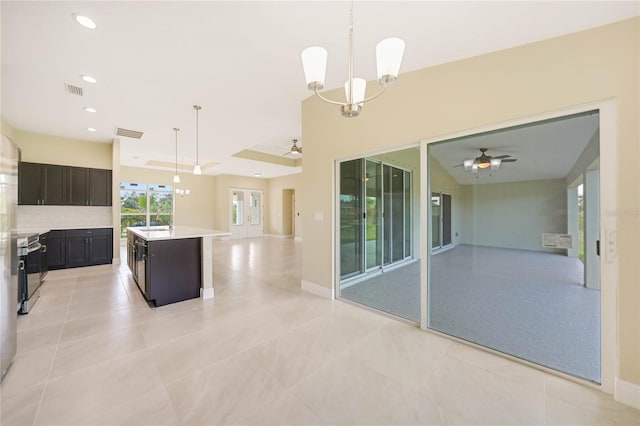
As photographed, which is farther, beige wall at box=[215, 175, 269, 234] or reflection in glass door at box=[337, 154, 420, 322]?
beige wall at box=[215, 175, 269, 234]

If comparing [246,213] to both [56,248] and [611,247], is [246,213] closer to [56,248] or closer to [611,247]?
[56,248]

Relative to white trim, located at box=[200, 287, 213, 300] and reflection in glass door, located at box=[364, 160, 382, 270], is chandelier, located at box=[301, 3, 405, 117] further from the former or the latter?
white trim, located at box=[200, 287, 213, 300]

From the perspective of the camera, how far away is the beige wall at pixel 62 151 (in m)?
5.12

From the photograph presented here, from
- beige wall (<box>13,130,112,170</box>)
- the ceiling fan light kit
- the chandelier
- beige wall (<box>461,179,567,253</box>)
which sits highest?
beige wall (<box>13,130,112,170</box>)

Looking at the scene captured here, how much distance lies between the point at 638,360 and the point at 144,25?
443 centimetres

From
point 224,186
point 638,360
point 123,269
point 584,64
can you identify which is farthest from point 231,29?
point 224,186

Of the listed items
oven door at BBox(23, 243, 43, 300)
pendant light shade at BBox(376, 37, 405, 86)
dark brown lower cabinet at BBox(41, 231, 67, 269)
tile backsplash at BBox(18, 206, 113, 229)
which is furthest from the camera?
tile backsplash at BBox(18, 206, 113, 229)

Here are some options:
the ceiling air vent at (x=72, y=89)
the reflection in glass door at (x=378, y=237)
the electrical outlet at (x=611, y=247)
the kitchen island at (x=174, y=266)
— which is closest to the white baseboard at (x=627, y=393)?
the electrical outlet at (x=611, y=247)

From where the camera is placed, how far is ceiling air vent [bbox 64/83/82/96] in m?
3.25

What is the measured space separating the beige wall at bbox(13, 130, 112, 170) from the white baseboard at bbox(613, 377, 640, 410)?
8544mm

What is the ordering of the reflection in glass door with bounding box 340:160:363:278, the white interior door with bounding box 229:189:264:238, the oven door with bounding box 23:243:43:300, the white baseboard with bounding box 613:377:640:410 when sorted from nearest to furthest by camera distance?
the white baseboard with bounding box 613:377:640:410 < the oven door with bounding box 23:243:43:300 < the reflection in glass door with bounding box 340:160:363:278 < the white interior door with bounding box 229:189:264:238

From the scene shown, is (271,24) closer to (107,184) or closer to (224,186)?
(107,184)

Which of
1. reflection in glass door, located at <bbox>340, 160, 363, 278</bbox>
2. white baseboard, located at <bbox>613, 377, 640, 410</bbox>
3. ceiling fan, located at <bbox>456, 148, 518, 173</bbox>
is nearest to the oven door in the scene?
reflection in glass door, located at <bbox>340, 160, 363, 278</bbox>

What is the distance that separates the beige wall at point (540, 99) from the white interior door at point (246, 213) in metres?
8.29
